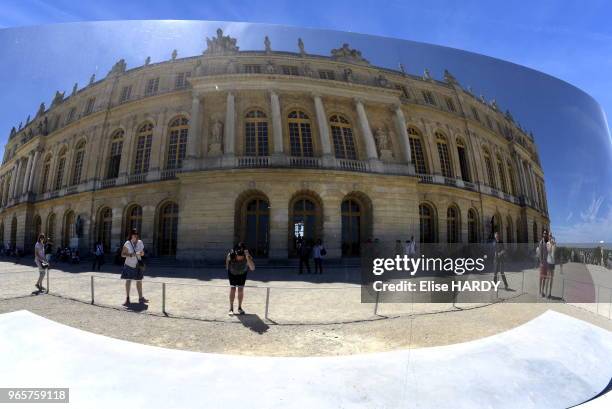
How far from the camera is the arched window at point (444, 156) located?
106 inches

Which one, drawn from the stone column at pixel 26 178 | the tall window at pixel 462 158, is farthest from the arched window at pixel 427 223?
the stone column at pixel 26 178

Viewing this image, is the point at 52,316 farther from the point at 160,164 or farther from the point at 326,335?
the point at 326,335

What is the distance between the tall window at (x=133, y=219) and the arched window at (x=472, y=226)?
223 cm

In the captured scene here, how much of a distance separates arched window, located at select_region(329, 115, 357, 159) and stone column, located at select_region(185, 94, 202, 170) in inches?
37.3

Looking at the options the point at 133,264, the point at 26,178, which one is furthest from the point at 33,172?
the point at 133,264

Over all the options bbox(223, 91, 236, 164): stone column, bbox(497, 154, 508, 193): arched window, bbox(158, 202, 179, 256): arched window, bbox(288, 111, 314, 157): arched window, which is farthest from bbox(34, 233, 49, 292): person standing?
bbox(497, 154, 508, 193): arched window

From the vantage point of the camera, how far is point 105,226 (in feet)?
8.79

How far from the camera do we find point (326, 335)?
2.19 meters

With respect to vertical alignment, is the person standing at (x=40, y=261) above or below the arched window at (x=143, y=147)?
below

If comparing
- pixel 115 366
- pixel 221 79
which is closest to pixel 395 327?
pixel 115 366

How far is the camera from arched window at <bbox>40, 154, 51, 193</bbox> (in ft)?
9.51

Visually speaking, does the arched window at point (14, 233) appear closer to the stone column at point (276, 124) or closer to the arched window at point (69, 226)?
the arched window at point (69, 226)

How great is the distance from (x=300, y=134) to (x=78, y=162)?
169 cm

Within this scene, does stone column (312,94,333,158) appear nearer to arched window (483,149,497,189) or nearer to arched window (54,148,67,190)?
arched window (483,149,497,189)
